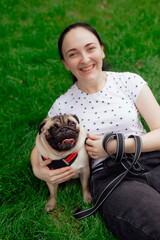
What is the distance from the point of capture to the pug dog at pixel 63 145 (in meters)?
1.83

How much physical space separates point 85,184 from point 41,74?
216 centimetres

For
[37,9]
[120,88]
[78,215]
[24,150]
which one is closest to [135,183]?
[78,215]

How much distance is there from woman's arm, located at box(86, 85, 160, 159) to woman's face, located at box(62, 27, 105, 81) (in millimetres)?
496

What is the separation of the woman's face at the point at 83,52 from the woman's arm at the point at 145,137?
0.50 meters

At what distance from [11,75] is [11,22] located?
1.67m

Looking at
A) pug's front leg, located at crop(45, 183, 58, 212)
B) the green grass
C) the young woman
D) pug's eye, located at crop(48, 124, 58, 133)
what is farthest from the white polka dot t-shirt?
the green grass

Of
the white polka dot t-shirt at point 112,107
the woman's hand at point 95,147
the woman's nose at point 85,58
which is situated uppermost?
the woman's nose at point 85,58

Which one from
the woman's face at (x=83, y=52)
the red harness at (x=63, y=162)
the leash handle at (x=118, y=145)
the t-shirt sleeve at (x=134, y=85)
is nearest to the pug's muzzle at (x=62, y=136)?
the red harness at (x=63, y=162)

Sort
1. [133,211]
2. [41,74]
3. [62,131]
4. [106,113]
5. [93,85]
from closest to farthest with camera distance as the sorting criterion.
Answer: [133,211] < [62,131] < [106,113] < [93,85] < [41,74]

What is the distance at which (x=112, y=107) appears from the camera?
1.95 m

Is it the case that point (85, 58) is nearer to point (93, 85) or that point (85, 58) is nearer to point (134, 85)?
point (93, 85)

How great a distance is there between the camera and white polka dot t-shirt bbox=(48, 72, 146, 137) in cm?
193

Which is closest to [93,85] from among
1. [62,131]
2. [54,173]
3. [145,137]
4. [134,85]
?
[134,85]

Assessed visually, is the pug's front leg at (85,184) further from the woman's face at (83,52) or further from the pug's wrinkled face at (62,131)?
the woman's face at (83,52)
